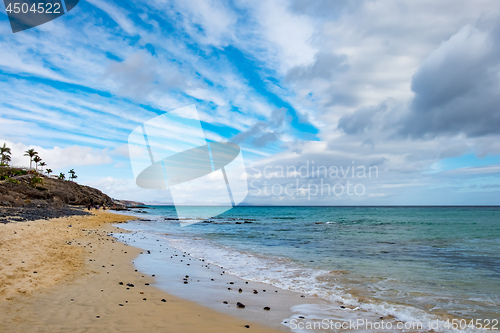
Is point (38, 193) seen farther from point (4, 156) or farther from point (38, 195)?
point (4, 156)

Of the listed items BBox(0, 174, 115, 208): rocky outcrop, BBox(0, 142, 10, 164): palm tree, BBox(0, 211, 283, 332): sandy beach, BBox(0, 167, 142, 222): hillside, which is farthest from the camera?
BBox(0, 142, 10, 164): palm tree

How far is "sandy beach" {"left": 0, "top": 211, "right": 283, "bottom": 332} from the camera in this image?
6.12 metres

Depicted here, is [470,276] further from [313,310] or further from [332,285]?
[313,310]

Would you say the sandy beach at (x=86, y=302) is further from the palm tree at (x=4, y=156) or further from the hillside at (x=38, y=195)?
the palm tree at (x=4, y=156)

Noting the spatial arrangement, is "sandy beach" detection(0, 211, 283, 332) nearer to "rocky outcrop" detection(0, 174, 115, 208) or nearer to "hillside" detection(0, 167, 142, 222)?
"hillside" detection(0, 167, 142, 222)


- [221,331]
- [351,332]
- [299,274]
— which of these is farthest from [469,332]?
[299,274]

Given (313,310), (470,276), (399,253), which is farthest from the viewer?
(399,253)

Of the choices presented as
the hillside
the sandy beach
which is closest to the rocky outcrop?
the hillside

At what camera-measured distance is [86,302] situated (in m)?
7.48

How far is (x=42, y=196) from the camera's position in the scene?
2413 inches

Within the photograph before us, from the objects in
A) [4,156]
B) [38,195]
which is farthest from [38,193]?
[4,156]

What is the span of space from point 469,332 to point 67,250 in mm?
16946

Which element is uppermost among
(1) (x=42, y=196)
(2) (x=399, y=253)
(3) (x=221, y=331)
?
(1) (x=42, y=196)

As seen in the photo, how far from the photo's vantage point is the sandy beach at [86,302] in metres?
6.12
